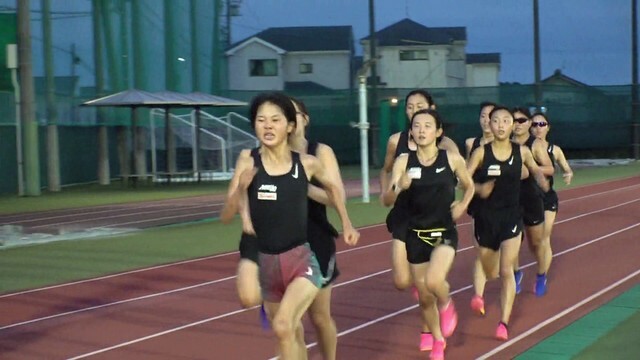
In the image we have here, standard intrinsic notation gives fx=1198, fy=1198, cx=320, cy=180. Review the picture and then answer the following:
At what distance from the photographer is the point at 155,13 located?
1757 inches

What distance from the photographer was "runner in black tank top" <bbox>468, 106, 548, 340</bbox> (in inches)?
379

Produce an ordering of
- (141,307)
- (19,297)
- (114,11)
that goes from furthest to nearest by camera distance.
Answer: (114,11), (19,297), (141,307)

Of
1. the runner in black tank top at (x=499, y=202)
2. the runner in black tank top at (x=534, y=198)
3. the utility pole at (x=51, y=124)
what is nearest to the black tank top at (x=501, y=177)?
the runner in black tank top at (x=499, y=202)

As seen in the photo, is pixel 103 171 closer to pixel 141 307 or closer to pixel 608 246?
pixel 608 246

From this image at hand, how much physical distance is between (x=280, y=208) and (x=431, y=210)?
7.20ft

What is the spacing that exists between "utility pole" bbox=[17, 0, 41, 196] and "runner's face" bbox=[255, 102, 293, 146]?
26.6 metres

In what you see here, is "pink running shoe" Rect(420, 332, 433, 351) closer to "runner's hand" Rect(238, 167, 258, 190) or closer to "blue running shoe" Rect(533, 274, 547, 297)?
"runner's hand" Rect(238, 167, 258, 190)

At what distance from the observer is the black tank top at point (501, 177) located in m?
9.73

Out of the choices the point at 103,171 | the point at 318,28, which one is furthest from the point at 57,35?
the point at 318,28

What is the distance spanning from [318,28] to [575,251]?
246 ft

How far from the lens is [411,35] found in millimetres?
91438

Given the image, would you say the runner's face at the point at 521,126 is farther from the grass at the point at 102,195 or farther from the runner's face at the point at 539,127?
the grass at the point at 102,195

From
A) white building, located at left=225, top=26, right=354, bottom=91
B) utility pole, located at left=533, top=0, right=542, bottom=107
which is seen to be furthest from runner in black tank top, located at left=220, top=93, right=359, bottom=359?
white building, located at left=225, top=26, right=354, bottom=91

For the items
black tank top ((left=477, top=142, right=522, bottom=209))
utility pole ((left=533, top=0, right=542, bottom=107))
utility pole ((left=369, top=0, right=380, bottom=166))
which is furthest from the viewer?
utility pole ((left=533, top=0, right=542, bottom=107))
